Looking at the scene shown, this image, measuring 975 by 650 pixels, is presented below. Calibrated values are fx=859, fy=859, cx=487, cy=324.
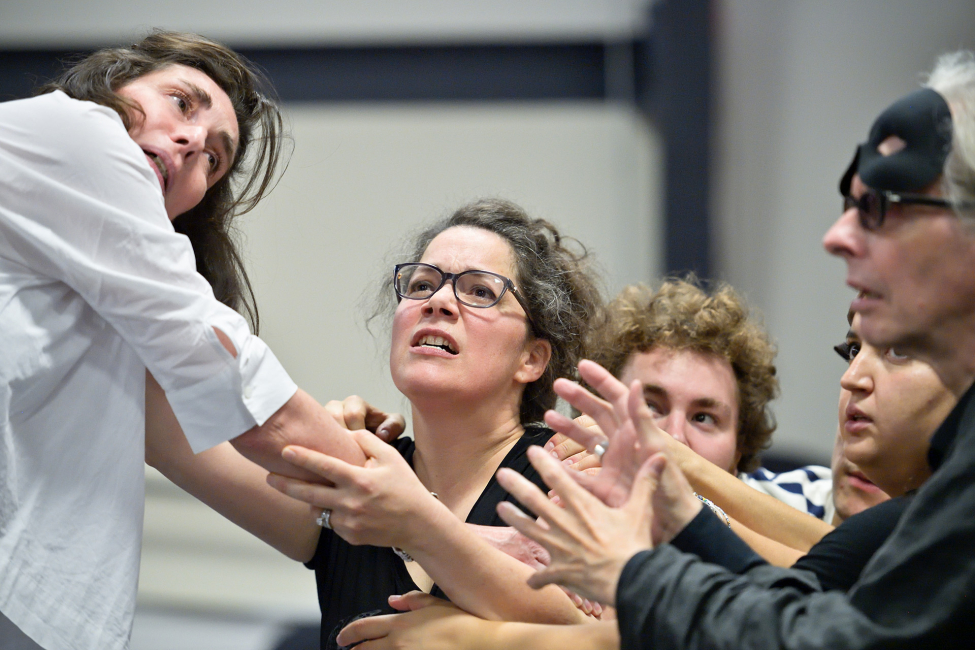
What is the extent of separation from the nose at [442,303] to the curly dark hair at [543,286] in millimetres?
187

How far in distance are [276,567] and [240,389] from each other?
322 centimetres

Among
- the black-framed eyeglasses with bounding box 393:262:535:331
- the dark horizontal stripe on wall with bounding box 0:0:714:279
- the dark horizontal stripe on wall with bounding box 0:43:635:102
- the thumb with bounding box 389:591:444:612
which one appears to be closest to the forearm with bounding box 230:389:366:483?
the thumb with bounding box 389:591:444:612

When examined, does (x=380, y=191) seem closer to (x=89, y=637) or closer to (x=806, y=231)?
(x=806, y=231)

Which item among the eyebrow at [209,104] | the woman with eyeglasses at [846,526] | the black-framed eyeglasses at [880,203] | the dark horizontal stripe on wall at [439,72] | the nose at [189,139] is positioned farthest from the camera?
the dark horizontal stripe on wall at [439,72]

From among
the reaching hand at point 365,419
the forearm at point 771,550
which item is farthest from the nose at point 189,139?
the forearm at point 771,550

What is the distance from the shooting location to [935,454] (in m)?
1.10

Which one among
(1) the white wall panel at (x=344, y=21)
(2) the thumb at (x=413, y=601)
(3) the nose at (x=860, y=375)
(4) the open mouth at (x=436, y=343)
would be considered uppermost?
(1) the white wall panel at (x=344, y=21)

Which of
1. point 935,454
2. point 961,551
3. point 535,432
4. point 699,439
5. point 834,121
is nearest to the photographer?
point 961,551

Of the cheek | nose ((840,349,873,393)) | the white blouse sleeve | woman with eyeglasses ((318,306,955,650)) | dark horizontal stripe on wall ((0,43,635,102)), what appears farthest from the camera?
dark horizontal stripe on wall ((0,43,635,102))

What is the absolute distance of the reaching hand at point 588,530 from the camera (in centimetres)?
108

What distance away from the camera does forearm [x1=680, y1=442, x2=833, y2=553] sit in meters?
1.84

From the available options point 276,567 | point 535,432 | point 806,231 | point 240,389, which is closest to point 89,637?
point 240,389

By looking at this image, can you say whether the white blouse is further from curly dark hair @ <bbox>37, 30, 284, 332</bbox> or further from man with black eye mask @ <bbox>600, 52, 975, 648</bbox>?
man with black eye mask @ <bbox>600, 52, 975, 648</bbox>

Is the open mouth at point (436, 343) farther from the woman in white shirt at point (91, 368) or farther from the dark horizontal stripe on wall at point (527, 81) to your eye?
the dark horizontal stripe on wall at point (527, 81)
